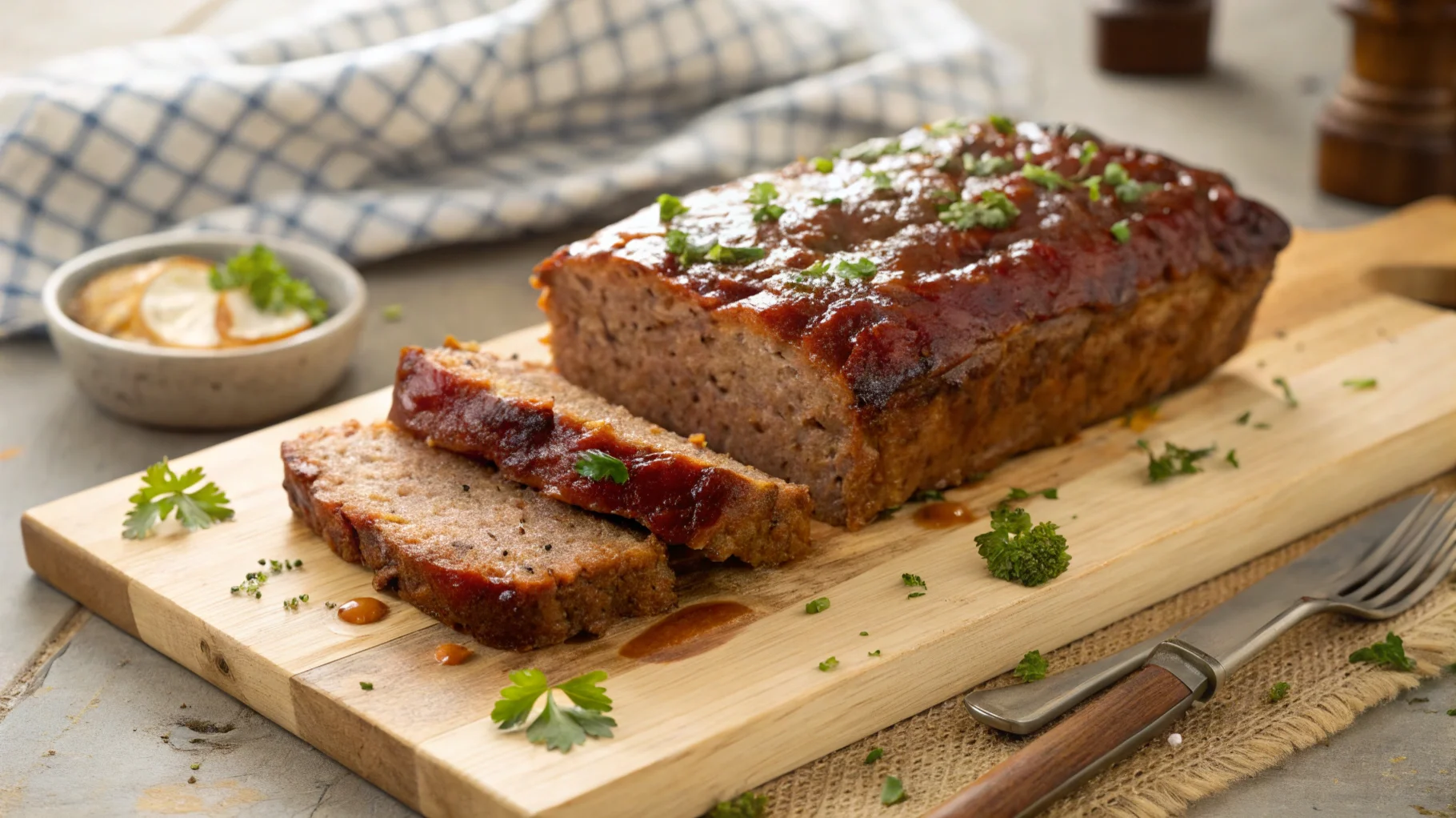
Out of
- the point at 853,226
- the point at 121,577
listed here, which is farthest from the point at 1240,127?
the point at 121,577

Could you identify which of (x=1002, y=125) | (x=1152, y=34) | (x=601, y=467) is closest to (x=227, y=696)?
(x=601, y=467)

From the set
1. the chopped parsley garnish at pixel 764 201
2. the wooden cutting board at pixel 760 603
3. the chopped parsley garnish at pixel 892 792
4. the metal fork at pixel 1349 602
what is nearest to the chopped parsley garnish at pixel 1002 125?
the chopped parsley garnish at pixel 764 201

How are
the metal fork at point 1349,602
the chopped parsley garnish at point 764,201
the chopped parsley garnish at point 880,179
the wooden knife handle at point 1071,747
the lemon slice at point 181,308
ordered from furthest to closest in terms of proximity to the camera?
the lemon slice at point 181,308, the chopped parsley garnish at point 880,179, the chopped parsley garnish at point 764,201, the metal fork at point 1349,602, the wooden knife handle at point 1071,747

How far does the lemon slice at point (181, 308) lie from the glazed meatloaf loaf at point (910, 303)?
1.50 meters

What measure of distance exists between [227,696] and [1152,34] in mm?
7616

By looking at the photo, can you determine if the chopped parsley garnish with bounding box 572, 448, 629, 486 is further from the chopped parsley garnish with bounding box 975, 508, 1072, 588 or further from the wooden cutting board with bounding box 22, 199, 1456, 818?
the chopped parsley garnish with bounding box 975, 508, 1072, 588

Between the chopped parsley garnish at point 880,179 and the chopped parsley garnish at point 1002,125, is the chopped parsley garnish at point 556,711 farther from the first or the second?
the chopped parsley garnish at point 1002,125

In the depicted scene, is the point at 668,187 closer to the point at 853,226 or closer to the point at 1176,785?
the point at 853,226

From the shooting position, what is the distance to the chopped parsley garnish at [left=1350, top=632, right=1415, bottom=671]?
4402 millimetres

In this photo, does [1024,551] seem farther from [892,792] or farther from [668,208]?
[668,208]

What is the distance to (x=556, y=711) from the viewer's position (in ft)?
12.3

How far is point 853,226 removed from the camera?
520 centimetres

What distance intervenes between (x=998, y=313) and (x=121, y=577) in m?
2.84

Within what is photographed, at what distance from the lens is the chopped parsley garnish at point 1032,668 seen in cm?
426
